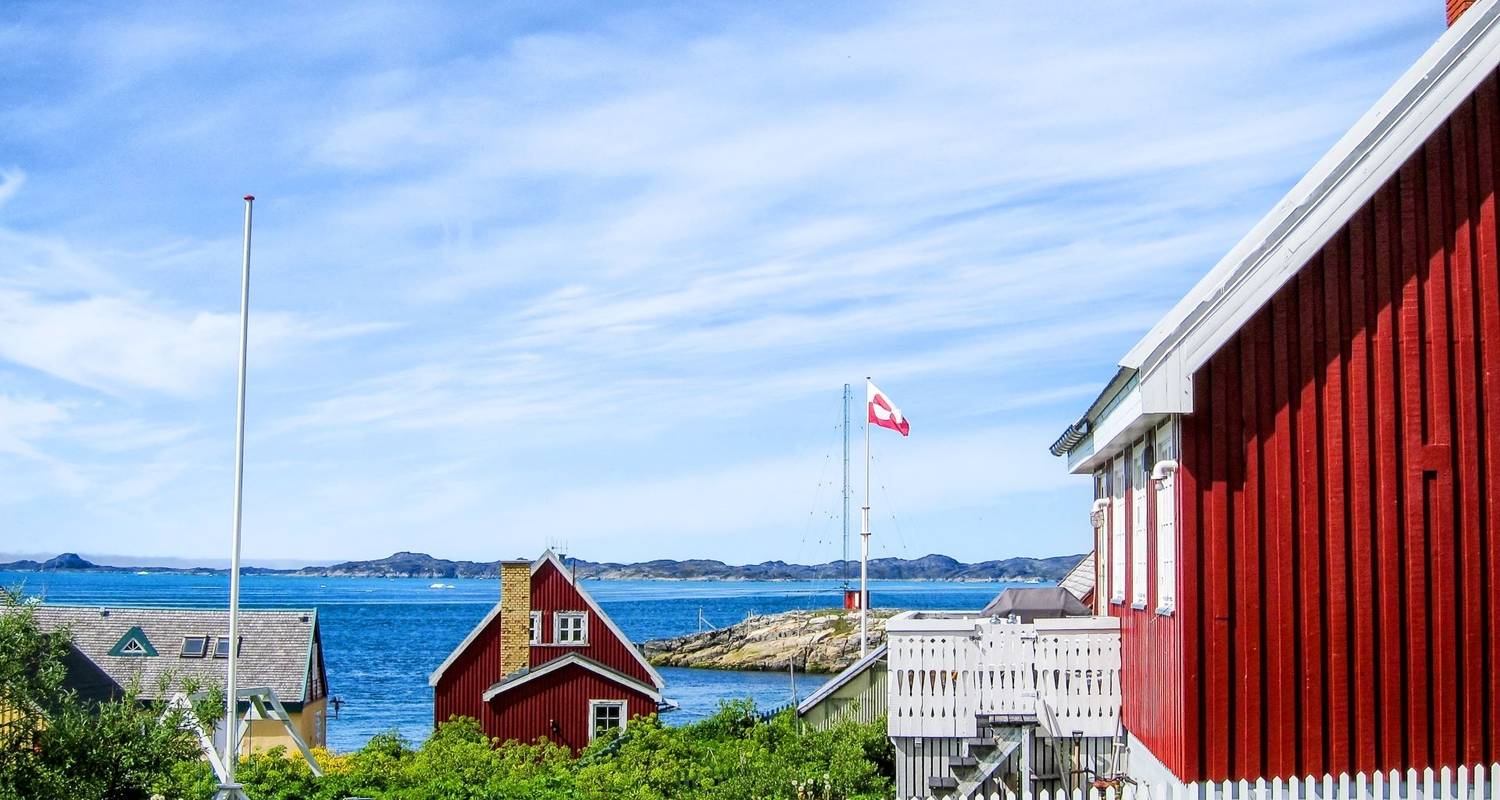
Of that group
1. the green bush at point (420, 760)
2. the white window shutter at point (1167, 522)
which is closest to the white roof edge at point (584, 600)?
the green bush at point (420, 760)

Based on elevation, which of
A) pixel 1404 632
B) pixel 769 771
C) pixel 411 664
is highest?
pixel 1404 632

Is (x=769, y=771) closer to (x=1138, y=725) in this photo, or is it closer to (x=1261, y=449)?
(x=1138, y=725)

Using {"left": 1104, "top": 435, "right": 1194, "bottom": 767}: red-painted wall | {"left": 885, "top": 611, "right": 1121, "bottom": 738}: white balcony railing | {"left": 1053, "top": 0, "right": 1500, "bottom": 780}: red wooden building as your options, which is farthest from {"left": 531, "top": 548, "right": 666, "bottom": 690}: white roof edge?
{"left": 1053, "top": 0, "right": 1500, "bottom": 780}: red wooden building

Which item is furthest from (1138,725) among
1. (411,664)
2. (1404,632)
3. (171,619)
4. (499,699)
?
(411,664)

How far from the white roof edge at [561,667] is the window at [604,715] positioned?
25.2 inches

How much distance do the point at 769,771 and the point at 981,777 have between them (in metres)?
4.74

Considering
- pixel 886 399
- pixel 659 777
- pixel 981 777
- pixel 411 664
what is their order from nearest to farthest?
pixel 981 777, pixel 659 777, pixel 886 399, pixel 411 664

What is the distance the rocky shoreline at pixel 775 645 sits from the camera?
112125 mm

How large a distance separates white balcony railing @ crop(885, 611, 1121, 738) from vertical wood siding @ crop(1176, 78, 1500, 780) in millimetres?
3324

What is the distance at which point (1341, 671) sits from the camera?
14.0 meters

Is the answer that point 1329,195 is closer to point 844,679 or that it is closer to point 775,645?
point 844,679

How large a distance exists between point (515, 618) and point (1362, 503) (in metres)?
29.8

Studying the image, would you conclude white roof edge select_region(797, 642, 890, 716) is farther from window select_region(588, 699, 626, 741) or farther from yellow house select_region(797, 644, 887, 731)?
window select_region(588, 699, 626, 741)

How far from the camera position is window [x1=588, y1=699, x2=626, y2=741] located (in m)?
39.9
